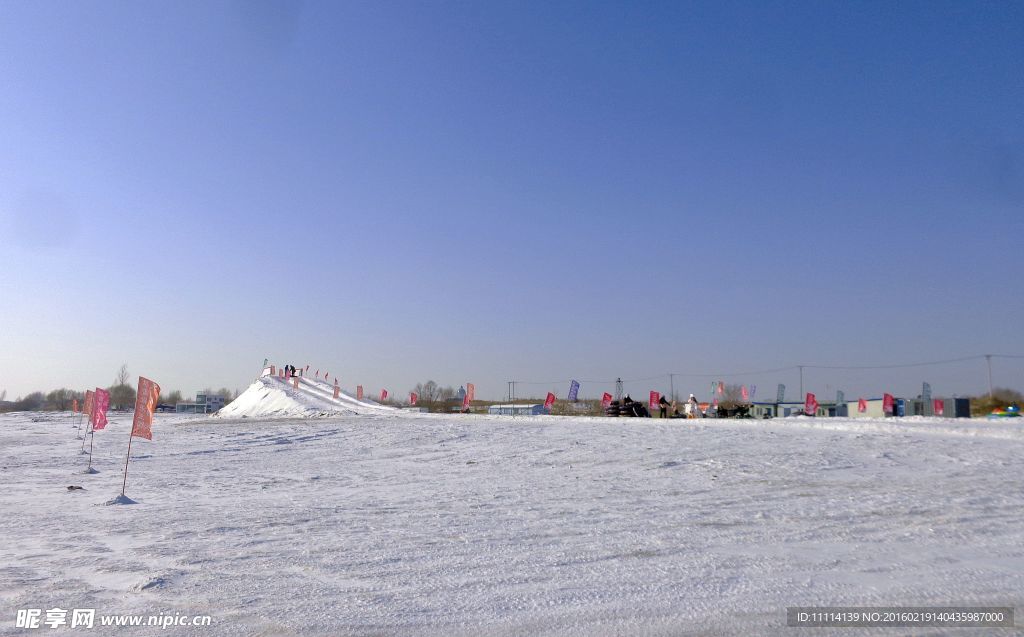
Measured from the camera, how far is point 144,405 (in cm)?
1399

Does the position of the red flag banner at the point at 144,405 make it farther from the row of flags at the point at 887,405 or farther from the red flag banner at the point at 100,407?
the row of flags at the point at 887,405

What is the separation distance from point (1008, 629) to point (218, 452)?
19.9 m

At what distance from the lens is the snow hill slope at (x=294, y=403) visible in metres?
42.2

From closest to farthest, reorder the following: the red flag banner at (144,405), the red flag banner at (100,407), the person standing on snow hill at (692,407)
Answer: the red flag banner at (144,405) → the red flag banner at (100,407) → the person standing on snow hill at (692,407)

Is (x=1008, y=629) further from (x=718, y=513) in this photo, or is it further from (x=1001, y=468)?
(x=1001, y=468)

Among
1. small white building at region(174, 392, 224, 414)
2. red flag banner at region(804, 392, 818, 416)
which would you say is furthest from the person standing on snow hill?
small white building at region(174, 392, 224, 414)

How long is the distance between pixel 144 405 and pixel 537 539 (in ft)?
33.2

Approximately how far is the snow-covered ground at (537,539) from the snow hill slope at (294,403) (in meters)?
26.1

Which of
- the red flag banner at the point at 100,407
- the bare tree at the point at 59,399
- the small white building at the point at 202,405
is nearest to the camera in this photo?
the red flag banner at the point at 100,407

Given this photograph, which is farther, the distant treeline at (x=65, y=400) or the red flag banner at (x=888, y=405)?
the distant treeline at (x=65, y=400)

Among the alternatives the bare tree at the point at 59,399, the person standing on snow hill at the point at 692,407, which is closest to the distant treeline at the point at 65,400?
the bare tree at the point at 59,399

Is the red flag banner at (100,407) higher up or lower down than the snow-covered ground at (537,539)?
higher up

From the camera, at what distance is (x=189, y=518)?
898 cm

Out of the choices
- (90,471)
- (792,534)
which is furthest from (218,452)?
(792,534)
